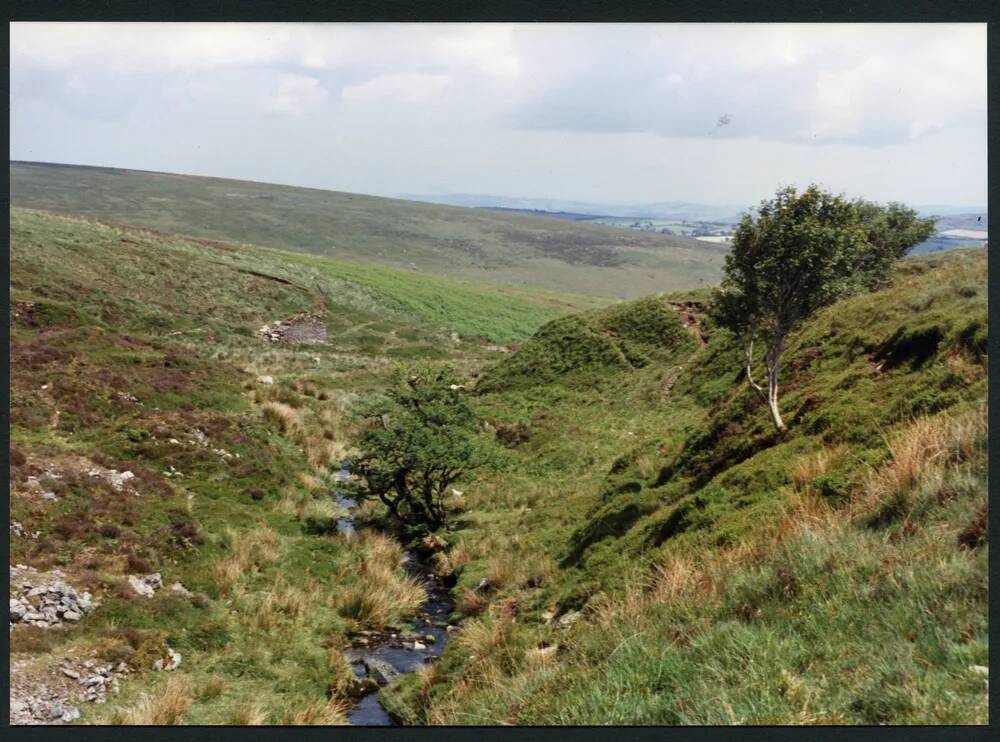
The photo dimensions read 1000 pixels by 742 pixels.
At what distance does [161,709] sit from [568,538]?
34.3 ft

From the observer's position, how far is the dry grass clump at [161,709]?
1102cm

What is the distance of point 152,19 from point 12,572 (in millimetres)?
12255

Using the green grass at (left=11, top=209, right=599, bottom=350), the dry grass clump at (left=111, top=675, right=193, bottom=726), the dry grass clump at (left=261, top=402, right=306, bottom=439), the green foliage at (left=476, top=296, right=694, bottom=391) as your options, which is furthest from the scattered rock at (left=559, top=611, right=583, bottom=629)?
the green grass at (left=11, top=209, right=599, bottom=350)

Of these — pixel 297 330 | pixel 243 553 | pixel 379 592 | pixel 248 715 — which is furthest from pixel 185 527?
pixel 297 330

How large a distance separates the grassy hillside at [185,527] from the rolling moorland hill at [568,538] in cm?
9

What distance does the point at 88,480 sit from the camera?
64.6ft

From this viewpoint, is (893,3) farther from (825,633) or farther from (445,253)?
(445,253)

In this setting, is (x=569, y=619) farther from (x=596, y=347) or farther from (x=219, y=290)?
(x=219, y=290)

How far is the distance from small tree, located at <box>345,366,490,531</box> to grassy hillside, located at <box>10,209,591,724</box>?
2.14 metres

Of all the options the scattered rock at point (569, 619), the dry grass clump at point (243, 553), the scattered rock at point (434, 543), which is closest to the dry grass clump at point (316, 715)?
the scattered rock at point (569, 619)

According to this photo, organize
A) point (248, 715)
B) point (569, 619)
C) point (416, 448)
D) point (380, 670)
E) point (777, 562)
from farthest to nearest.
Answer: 1. point (416, 448)
2. point (380, 670)
3. point (569, 619)
4. point (248, 715)
5. point (777, 562)

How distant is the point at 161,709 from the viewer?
1124 cm

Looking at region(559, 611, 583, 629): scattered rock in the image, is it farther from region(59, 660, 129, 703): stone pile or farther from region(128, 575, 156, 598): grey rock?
region(128, 575, 156, 598): grey rock

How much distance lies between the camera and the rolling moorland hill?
673cm
